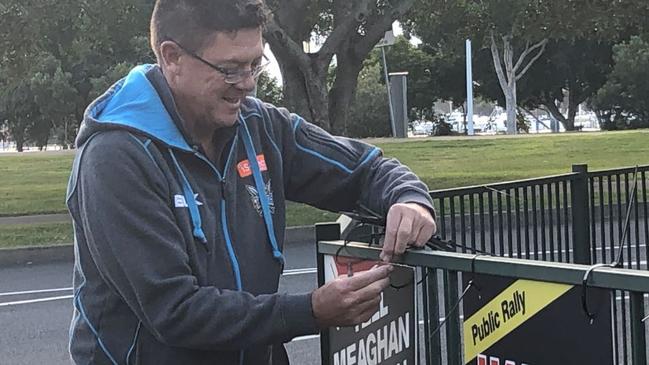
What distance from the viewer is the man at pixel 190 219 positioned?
89.0 inches

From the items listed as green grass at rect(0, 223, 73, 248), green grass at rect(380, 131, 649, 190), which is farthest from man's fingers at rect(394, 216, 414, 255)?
green grass at rect(380, 131, 649, 190)

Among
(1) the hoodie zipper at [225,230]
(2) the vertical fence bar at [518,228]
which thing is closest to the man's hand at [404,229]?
(1) the hoodie zipper at [225,230]

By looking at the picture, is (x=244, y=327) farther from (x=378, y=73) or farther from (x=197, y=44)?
(x=378, y=73)

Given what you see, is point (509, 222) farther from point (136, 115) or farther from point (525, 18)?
point (525, 18)

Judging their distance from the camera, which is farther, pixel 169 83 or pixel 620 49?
pixel 620 49

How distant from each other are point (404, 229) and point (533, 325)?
45 centimetres

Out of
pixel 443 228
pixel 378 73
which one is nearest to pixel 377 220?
pixel 443 228

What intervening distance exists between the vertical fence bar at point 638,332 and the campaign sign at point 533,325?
0.25 feet

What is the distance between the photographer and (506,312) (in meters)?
2.25

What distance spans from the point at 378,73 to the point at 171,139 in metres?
51.7

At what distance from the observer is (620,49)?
45438 millimetres

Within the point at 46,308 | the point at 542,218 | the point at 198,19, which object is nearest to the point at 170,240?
the point at 198,19

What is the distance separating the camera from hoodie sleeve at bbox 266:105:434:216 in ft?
9.39

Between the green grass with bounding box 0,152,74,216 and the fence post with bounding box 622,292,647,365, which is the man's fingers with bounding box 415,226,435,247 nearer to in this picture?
the fence post with bounding box 622,292,647,365
